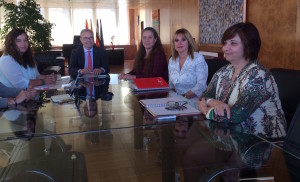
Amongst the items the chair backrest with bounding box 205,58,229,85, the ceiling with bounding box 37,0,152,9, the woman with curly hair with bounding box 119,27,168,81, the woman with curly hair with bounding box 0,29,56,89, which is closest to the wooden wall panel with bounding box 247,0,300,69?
the chair backrest with bounding box 205,58,229,85

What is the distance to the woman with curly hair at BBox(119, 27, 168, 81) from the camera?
2.92 metres

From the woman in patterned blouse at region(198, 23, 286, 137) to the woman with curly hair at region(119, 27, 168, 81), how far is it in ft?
4.11

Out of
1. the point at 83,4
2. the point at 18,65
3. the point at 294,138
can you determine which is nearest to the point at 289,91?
the point at 294,138

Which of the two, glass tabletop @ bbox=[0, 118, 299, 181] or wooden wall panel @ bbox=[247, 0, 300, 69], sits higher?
wooden wall panel @ bbox=[247, 0, 300, 69]

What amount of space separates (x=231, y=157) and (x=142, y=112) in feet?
1.92

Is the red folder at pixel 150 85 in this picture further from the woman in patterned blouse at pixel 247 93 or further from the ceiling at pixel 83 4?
the ceiling at pixel 83 4

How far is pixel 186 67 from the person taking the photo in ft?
8.11

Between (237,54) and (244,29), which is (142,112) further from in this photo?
(244,29)

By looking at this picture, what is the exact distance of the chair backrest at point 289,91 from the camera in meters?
1.63

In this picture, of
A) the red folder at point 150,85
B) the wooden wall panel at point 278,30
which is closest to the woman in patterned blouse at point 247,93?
the red folder at point 150,85

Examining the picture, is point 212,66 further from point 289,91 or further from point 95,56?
point 95,56

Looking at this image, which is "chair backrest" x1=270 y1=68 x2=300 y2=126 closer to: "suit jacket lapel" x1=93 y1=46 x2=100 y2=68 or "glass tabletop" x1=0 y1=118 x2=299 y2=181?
"glass tabletop" x1=0 y1=118 x2=299 y2=181

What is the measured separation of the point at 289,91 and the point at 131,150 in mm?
975

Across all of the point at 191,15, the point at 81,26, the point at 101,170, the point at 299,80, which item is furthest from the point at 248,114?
the point at 81,26
